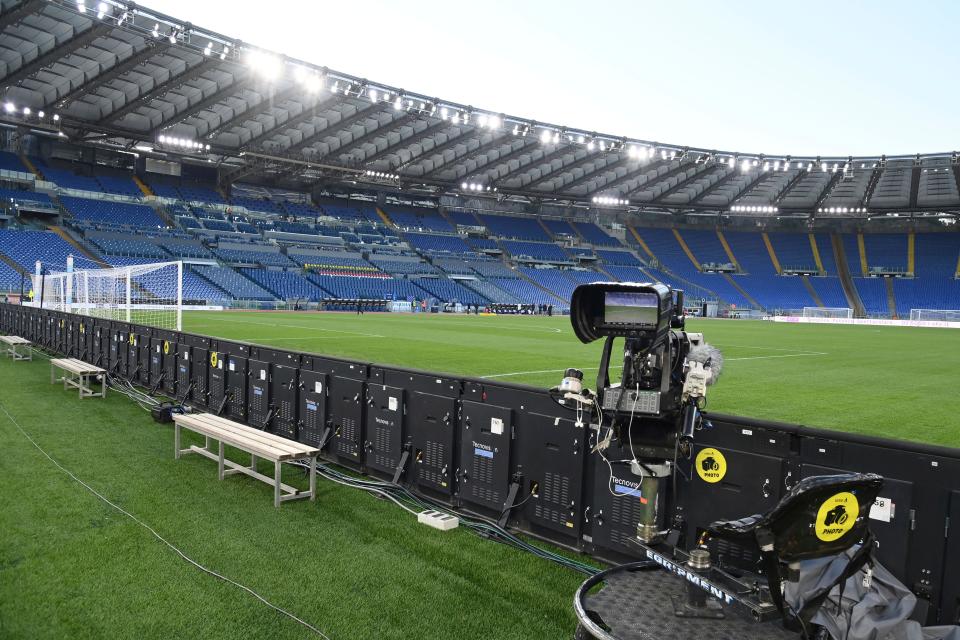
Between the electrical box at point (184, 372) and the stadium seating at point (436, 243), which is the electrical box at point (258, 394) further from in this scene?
the stadium seating at point (436, 243)

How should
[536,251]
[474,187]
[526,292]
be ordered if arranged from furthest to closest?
[536,251]
[526,292]
[474,187]

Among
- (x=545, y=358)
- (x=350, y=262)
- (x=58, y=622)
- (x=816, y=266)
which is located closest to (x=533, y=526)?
(x=58, y=622)

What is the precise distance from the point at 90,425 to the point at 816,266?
→ 228 feet

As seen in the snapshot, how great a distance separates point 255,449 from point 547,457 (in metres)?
2.58

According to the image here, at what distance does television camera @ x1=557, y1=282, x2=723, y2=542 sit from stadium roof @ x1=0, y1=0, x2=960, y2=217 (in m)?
31.7

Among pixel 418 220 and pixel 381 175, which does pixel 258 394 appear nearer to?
pixel 381 175

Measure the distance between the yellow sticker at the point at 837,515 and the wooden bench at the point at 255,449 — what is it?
4.26m

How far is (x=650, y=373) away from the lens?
3094 mm

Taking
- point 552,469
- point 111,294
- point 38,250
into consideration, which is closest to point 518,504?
point 552,469

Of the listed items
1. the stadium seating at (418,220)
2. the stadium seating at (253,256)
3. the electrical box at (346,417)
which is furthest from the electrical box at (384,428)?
the stadium seating at (418,220)

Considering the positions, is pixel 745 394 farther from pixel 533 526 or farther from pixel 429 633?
pixel 429 633

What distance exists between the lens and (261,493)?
237 inches

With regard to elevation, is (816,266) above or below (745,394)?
above

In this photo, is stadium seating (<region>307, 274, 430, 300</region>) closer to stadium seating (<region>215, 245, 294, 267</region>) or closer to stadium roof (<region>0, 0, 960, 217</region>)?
stadium seating (<region>215, 245, 294, 267</region>)
